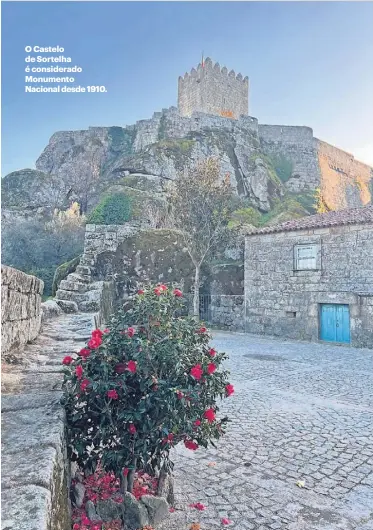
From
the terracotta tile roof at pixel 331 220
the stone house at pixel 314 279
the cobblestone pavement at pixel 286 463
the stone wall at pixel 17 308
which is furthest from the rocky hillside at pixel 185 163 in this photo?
the stone wall at pixel 17 308

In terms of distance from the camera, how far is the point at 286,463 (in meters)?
3.79

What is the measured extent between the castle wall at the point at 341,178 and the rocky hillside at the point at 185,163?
0.35ft

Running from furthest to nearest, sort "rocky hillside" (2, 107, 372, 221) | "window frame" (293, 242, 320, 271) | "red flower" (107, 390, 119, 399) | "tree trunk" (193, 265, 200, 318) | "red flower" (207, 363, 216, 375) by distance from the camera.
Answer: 1. "rocky hillside" (2, 107, 372, 221)
2. "tree trunk" (193, 265, 200, 318)
3. "window frame" (293, 242, 320, 271)
4. "red flower" (207, 363, 216, 375)
5. "red flower" (107, 390, 119, 399)

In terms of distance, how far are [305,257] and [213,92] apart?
29699mm

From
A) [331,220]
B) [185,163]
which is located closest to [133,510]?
[331,220]

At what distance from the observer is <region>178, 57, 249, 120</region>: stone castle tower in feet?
126

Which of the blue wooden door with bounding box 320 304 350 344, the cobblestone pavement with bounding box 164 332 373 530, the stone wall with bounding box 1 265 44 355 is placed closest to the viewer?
the cobblestone pavement with bounding box 164 332 373 530

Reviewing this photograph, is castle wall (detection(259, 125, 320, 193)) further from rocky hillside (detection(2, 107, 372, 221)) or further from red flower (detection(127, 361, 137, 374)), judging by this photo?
red flower (detection(127, 361, 137, 374))

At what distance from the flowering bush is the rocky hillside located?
80.1 feet

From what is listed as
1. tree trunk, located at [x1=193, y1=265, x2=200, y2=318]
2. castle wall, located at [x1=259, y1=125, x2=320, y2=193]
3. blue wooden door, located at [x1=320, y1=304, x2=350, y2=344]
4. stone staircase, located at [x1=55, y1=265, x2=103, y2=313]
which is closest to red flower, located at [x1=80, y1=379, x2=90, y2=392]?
stone staircase, located at [x1=55, y1=265, x2=103, y2=313]

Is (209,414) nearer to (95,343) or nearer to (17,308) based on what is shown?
(95,343)

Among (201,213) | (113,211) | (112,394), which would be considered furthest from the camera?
(113,211)

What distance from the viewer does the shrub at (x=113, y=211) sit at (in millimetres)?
20891

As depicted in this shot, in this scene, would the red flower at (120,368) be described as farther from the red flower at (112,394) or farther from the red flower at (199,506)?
the red flower at (199,506)
